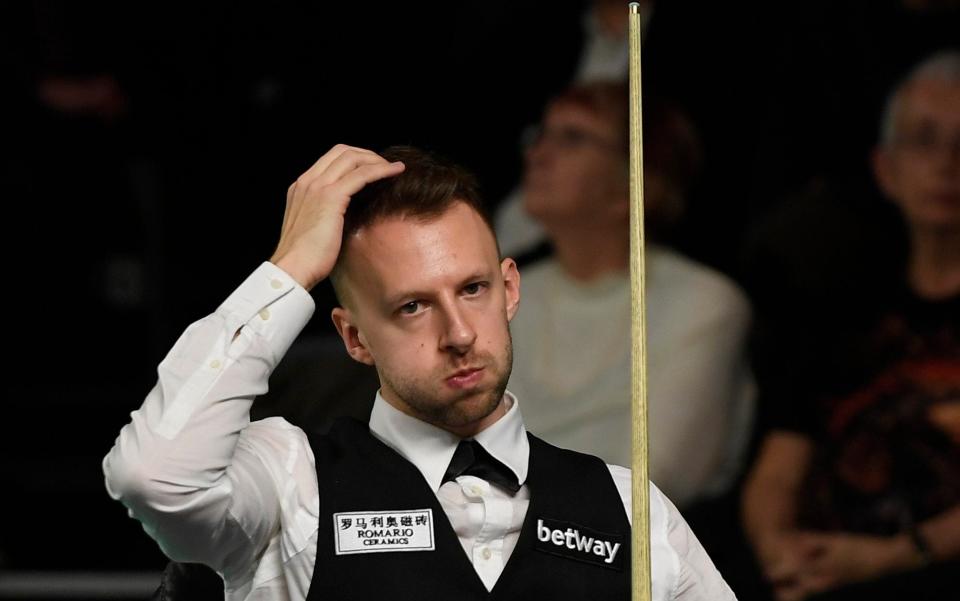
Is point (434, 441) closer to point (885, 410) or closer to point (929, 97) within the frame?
point (885, 410)

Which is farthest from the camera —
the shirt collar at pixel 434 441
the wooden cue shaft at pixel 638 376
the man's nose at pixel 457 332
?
the shirt collar at pixel 434 441

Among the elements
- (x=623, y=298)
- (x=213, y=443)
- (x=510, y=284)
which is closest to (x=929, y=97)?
(x=623, y=298)

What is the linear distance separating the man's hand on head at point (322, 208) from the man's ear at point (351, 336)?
8 cm

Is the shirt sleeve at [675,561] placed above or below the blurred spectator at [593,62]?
below

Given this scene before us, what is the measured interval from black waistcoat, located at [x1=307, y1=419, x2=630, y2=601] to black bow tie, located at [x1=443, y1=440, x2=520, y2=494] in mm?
28

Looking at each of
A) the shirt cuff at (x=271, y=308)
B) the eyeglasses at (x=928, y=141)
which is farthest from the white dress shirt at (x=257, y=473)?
the eyeglasses at (x=928, y=141)

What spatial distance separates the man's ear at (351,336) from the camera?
1.73m

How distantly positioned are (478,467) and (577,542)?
13 cm

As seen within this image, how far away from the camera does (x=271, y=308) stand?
160 centimetres

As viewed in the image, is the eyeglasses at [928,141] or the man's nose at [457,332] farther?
the eyeglasses at [928,141]

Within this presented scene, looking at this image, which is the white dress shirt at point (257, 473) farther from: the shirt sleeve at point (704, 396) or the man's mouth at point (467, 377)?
the shirt sleeve at point (704, 396)

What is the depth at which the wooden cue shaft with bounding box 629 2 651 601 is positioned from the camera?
4.96 feet

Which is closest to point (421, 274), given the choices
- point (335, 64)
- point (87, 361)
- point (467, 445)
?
point (467, 445)

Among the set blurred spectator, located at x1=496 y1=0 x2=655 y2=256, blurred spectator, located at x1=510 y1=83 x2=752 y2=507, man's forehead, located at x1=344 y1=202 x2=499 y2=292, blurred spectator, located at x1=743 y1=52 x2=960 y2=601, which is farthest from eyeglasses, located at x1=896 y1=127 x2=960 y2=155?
man's forehead, located at x1=344 y1=202 x2=499 y2=292
